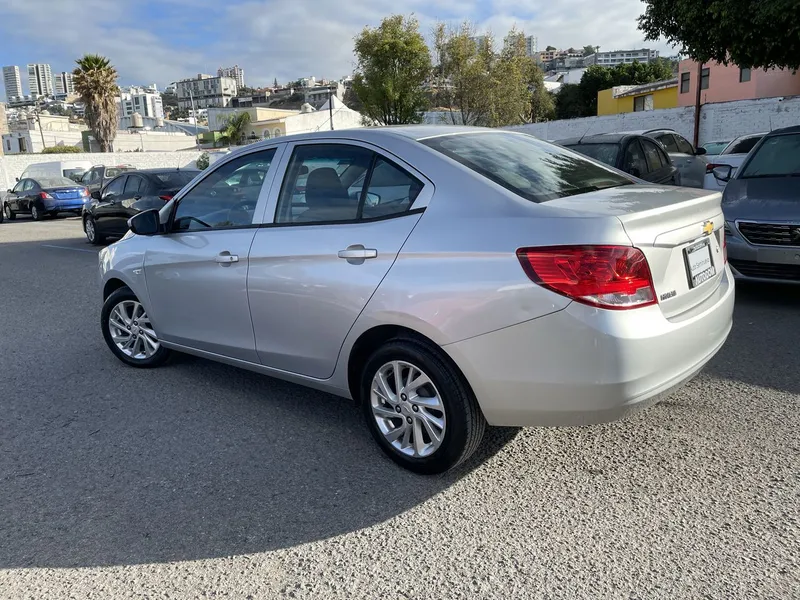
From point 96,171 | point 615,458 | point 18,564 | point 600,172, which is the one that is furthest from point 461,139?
point 96,171

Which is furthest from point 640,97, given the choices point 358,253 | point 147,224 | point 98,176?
point 358,253

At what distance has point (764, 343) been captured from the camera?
5.28m

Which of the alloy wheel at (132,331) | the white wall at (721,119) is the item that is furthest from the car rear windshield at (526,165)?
the white wall at (721,119)

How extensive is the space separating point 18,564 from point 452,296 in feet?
7.00

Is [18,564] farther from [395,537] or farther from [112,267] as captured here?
[112,267]

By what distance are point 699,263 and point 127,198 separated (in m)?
12.3

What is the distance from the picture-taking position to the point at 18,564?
9.32 ft

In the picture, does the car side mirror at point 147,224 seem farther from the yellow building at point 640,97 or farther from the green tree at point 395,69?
the yellow building at point 640,97

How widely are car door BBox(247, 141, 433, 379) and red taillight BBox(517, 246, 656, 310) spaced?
0.73 metres

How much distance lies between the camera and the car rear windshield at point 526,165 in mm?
3332

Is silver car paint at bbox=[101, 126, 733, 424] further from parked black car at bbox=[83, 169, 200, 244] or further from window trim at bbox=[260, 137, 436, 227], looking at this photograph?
parked black car at bbox=[83, 169, 200, 244]

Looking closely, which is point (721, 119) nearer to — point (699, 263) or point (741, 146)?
point (741, 146)

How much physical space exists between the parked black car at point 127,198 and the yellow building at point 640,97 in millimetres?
38248

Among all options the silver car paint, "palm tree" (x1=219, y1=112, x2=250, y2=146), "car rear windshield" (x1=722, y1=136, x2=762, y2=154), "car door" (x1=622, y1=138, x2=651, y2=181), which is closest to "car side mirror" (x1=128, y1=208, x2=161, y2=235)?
the silver car paint
